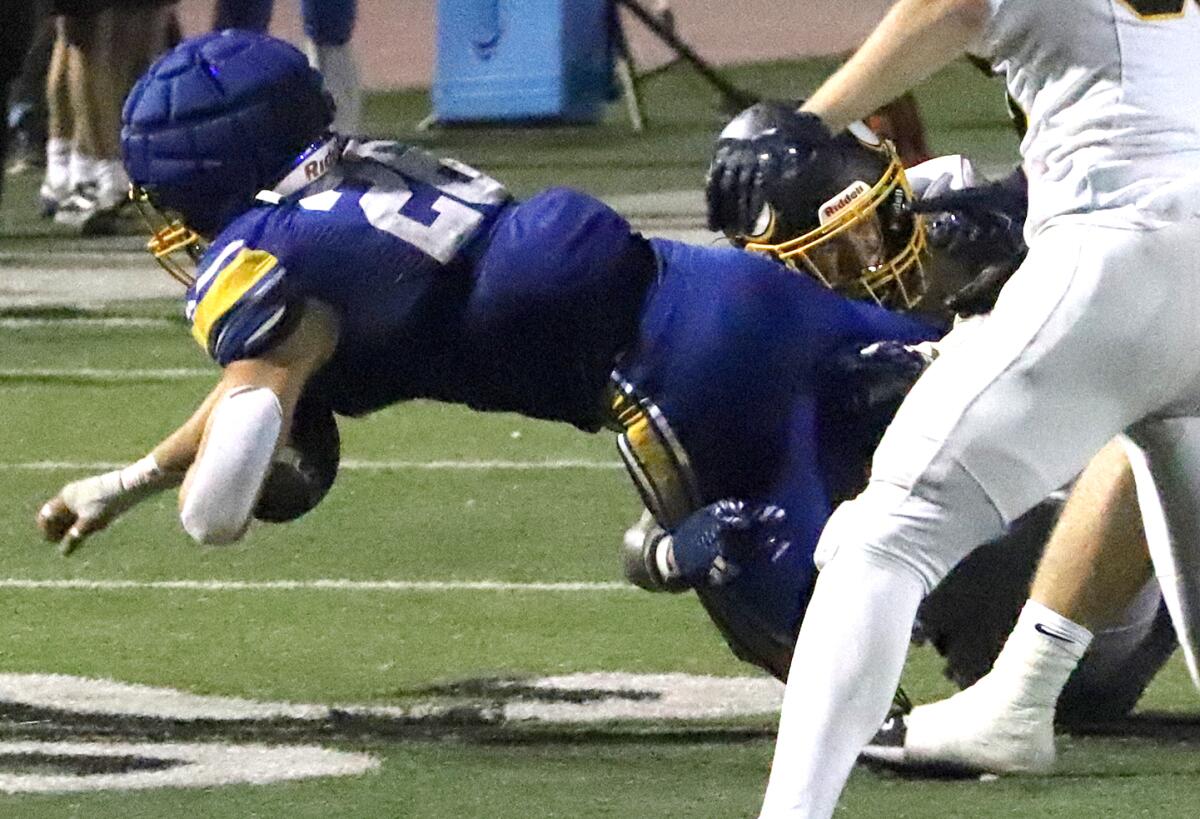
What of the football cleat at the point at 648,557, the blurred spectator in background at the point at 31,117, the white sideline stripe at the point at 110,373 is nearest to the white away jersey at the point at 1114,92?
the football cleat at the point at 648,557

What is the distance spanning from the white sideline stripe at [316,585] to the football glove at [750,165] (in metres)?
1.19

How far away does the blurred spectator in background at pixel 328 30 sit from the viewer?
9.35m

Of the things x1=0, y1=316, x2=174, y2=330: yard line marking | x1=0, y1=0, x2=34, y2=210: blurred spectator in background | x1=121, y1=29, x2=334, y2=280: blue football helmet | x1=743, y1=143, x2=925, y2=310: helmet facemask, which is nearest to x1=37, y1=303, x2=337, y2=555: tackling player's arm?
x1=121, y1=29, x2=334, y2=280: blue football helmet

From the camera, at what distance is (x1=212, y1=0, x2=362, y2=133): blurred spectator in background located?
30.7 feet

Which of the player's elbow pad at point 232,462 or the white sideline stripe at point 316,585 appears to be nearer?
the player's elbow pad at point 232,462

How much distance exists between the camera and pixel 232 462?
3.46m

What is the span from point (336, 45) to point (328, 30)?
117mm

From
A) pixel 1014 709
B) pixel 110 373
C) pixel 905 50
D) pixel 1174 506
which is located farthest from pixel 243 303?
pixel 110 373

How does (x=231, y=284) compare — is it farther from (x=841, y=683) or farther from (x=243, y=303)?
(x=841, y=683)

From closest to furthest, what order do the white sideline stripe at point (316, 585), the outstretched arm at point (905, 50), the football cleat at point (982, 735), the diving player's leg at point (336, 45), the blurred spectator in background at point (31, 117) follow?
the outstretched arm at point (905, 50)
the football cleat at point (982, 735)
the white sideline stripe at point (316, 585)
the diving player's leg at point (336, 45)
the blurred spectator in background at point (31, 117)

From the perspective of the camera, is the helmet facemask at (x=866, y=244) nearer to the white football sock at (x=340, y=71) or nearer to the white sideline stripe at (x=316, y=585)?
the white sideline stripe at (x=316, y=585)

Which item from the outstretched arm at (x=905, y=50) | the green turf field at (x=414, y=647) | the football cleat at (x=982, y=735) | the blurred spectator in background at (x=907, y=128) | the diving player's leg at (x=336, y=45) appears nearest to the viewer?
the outstretched arm at (x=905, y=50)

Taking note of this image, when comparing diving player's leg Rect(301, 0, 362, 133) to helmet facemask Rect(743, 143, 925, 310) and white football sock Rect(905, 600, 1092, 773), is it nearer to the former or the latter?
helmet facemask Rect(743, 143, 925, 310)

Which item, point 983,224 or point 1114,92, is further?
point 983,224
